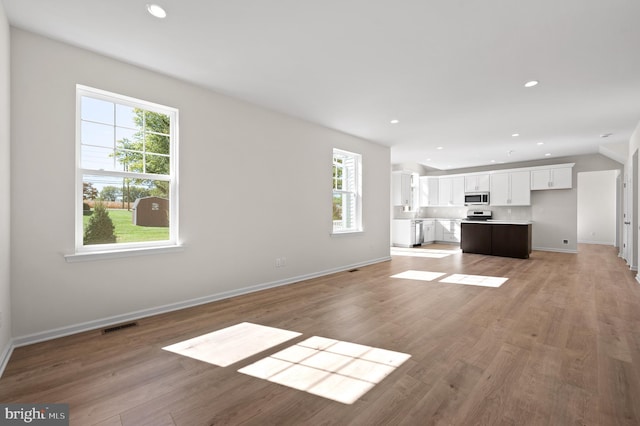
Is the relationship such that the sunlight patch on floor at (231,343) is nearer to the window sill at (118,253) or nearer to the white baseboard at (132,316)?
the white baseboard at (132,316)

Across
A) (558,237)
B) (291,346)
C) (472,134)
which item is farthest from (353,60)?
(558,237)

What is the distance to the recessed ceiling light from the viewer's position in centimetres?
223

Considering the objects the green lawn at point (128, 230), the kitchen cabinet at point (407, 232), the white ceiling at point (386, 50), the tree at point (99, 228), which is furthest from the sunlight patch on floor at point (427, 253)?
the tree at point (99, 228)

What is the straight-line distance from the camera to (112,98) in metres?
3.06

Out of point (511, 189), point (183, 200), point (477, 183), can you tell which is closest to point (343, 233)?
point (183, 200)

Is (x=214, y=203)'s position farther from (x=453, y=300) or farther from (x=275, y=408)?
(x=453, y=300)

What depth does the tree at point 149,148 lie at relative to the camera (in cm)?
317

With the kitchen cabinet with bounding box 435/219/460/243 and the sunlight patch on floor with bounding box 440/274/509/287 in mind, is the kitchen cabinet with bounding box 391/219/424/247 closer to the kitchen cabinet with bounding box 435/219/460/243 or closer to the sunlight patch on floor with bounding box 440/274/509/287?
the kitchen cabinet with bounding box 435/219/460/243

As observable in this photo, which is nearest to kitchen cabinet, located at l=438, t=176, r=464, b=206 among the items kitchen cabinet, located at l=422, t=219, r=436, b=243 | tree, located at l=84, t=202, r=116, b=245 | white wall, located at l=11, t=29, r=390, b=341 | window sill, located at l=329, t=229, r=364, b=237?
kitchen cabinet, located at l=422, t=219, r=436, b=243

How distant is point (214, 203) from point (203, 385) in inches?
91.2

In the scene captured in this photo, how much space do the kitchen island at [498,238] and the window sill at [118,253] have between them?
7.46 meters

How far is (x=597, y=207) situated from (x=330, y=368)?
1236 centimetres

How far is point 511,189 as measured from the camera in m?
8.60

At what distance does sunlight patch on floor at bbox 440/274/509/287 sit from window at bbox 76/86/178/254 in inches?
169
